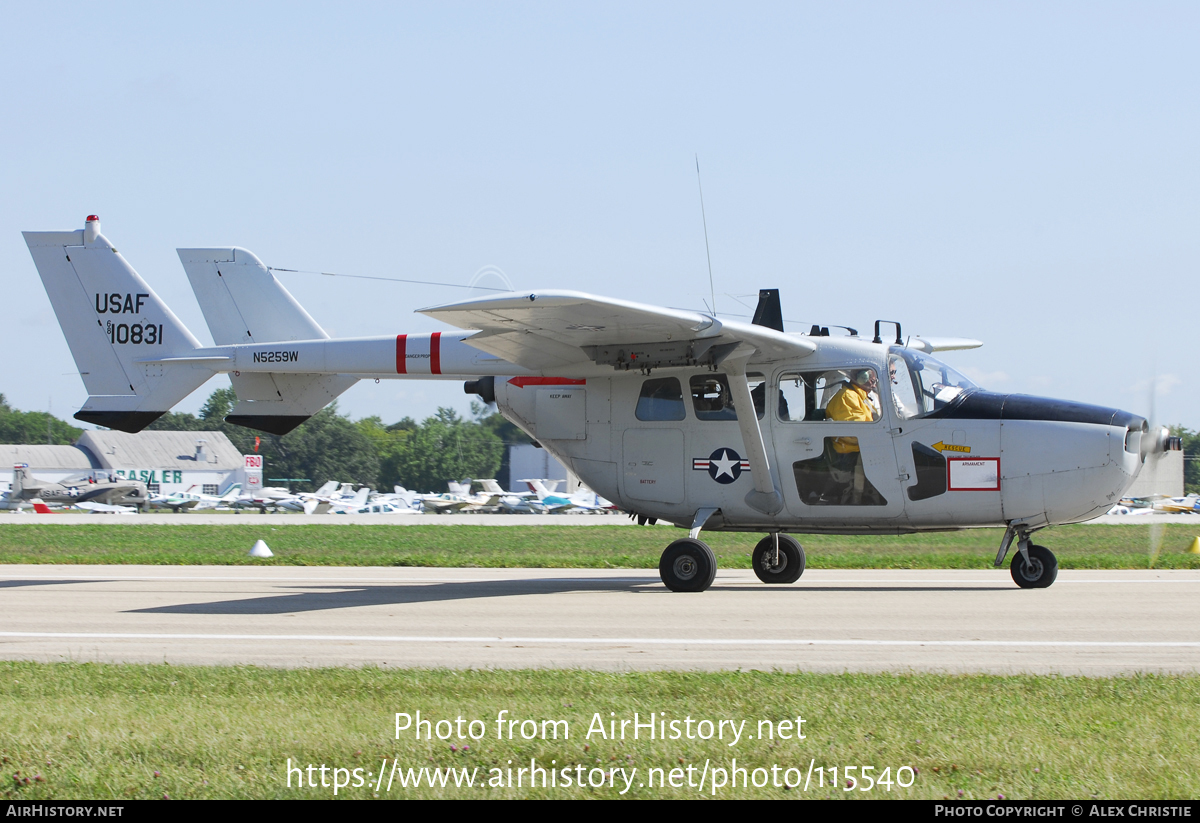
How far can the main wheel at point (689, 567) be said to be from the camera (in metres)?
11.2

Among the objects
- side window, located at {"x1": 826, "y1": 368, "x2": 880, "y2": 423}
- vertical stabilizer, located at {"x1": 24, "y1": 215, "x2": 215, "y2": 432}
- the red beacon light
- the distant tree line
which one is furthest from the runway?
the distant tree line

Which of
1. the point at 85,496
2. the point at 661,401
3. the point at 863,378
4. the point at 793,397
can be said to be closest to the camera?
the point at 863,378

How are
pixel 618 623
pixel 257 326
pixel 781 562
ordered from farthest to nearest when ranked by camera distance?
pixel 257 326, pixel 781 562, pixel 618 623

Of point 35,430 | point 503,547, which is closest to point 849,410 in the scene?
point 503,547

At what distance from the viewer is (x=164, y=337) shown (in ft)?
44.5

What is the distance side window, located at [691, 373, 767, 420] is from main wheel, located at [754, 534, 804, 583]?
1893 mm

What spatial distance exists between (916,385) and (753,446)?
183 centimetres

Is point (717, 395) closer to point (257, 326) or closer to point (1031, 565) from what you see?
point (1031, 565)

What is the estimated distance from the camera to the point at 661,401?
11.9 metres

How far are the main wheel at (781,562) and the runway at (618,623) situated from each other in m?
0.25

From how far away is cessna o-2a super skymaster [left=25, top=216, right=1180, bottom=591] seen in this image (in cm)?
1050

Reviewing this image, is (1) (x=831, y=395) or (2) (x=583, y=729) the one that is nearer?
(2) (x=583, y=729)

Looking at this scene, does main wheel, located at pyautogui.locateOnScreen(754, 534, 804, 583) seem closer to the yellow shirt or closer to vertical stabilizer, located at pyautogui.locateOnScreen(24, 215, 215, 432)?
the yellow shirt

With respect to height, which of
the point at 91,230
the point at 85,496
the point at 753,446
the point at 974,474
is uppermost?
the point at 91,230
